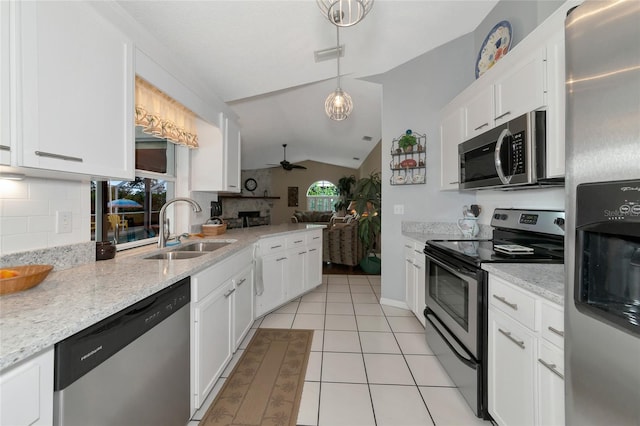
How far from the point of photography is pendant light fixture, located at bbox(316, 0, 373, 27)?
1.31m

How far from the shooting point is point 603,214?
68 centimetres

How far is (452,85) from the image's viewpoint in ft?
9.25

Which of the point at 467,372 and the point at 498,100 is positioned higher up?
the point at 498,100

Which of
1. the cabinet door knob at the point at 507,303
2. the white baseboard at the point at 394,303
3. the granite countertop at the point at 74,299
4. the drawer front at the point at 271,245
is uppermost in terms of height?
the granite countertop at the point at 74,299

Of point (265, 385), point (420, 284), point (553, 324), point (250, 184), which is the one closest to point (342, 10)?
point (553, 324)

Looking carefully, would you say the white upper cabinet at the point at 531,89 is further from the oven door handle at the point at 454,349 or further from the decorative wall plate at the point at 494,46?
the oven door handle at the point at 454,349

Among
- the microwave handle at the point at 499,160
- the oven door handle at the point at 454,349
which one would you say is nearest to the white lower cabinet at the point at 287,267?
the oven door handle at the point at 454,349

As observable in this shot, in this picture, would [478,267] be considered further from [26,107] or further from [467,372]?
[26,107]

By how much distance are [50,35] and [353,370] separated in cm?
236

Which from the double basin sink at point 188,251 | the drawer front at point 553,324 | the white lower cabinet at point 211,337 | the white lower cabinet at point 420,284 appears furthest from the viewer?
the white lower cabinet at point 420,284

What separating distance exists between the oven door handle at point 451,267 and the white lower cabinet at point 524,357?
117mm

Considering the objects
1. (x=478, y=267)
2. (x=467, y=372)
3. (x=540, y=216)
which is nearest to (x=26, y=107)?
(x=478, y=267)

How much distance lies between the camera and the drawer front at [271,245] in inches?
103

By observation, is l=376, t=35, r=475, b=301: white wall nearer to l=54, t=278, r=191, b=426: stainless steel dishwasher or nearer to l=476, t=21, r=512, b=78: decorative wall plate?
l=476, t=21, r=512, b=78: decorative wall plate
